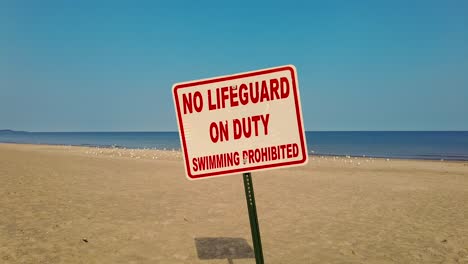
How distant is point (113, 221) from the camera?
9188 millimetres

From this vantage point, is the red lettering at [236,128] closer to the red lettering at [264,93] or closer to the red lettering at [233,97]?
the red lettering at [233,97]

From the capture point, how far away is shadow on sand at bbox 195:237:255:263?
6.76 metres

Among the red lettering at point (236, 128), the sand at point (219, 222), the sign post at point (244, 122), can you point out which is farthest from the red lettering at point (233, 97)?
the sand at point (219, 222)

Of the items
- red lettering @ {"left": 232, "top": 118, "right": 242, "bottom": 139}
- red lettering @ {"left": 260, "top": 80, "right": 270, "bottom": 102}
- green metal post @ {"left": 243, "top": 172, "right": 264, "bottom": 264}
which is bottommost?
green metal post @ {"left": 243, "top": 172, "right": 264, "bottom": 264}

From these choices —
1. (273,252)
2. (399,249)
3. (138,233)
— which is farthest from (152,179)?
(399,249)

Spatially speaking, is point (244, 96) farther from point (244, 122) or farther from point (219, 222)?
point (219, 222)

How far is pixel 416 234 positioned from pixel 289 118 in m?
7.63

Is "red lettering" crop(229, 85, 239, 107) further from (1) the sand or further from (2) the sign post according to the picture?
(1) the sand

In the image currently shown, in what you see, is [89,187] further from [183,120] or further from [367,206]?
[183,120]

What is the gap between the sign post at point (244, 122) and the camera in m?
2.67

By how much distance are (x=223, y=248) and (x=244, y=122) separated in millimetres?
5209

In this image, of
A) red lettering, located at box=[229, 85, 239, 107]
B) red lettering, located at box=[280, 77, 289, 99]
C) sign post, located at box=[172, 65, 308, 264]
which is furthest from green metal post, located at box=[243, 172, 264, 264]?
red lettering, located at box=[280, 77, 289, 99]

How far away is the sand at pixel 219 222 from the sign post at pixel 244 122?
4.35 meters

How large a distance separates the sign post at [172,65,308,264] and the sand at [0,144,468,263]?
4.35 metres
